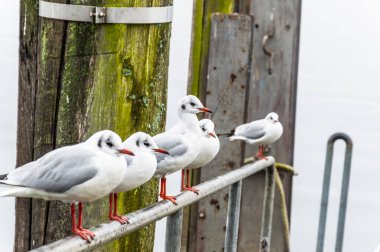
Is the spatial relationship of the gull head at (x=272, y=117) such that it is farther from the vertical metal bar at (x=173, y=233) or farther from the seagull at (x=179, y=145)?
the vertical metal bar at (x=173, y=233)

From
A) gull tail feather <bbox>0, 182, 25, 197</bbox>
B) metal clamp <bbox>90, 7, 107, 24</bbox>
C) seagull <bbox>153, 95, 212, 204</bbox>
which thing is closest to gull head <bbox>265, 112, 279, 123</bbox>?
seagull <bbox>153, 95, 212, 204</bbox>

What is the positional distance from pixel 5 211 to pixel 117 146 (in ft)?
45.2

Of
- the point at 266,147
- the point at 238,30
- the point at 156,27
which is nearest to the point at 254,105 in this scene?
the point at 266,147

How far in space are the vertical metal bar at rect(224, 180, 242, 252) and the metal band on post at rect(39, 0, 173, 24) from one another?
1294mm

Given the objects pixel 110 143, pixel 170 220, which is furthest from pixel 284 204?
pixel 110 143

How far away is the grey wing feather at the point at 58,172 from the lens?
142 inches

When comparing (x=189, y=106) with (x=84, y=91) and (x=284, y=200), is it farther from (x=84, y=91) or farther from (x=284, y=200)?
(x=284, y=200)

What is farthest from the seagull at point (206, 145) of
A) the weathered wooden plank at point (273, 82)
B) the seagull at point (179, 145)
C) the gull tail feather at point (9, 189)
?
the weathered wooden plank at point (273, 82)

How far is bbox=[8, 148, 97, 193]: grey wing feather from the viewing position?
11.9 feet

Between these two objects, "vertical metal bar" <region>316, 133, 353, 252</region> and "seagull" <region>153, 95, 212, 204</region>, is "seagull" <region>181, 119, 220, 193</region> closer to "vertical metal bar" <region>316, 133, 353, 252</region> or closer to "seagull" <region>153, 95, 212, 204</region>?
"seagull" <region>153, 95, 212, 204</region>

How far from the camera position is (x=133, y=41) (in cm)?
433

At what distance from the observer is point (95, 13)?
13.9 ft

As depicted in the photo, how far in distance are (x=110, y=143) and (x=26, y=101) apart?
0.92 m

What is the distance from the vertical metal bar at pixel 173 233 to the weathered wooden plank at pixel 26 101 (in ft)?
2.07
